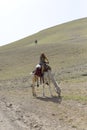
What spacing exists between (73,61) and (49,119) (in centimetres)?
3125

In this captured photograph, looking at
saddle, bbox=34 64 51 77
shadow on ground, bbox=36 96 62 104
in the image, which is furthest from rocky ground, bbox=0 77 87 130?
saddle, bbox=34 64 51 77

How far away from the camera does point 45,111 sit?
16.3m

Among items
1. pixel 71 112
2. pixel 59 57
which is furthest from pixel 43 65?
pixel 59 57

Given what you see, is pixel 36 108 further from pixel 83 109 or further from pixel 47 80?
pixel 47 80

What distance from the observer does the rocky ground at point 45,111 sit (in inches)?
539

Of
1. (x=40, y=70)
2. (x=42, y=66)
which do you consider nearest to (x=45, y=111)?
(x=42, y=66)

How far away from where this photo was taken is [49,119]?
1480 centimetres

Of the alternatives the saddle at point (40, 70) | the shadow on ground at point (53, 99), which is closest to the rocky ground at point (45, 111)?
the shadow on ground at point (53, 99)

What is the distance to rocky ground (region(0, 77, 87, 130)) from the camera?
13.7m

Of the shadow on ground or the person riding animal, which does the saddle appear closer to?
the person riding animal

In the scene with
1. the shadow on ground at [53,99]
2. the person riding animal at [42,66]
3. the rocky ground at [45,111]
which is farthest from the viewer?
the person riding animal at [42,66]

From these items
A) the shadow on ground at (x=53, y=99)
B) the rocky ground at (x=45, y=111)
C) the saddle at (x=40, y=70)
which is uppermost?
the saddle at (x=40, y=70)

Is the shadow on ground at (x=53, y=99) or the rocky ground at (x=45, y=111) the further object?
the shadow on ground at (x=53, y=99)

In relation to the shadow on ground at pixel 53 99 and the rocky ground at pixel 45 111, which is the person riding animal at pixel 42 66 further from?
the shadow on ground at pixel 53 99
